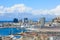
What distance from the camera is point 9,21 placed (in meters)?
3.20

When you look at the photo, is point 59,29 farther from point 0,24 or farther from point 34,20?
point 0,24

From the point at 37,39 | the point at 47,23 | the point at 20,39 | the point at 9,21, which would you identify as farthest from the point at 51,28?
the point at 9,21

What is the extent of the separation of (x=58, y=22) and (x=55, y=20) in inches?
3.5

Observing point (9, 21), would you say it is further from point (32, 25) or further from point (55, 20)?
point (55, 20)

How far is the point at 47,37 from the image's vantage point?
3.16m

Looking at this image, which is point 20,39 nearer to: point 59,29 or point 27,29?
point 27,29

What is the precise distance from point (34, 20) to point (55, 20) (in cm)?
48

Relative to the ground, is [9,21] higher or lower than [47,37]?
higher

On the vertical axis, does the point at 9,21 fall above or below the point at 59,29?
above

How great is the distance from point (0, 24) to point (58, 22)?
131 centimetres

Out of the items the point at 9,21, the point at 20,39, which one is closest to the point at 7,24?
the point at 9,21

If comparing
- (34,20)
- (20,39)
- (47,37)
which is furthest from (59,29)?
(20,39)

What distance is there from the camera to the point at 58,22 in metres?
3.34

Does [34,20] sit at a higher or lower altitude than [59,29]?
higher
